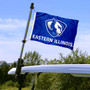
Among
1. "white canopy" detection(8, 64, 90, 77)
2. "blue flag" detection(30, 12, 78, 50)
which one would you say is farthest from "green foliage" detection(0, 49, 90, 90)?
"white canopy" detection(8, 64, 90, 77)

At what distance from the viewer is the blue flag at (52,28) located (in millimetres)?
4859

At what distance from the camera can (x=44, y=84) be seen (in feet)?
40.4

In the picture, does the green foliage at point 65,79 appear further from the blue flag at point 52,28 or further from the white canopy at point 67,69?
the white canopy at point 67,69

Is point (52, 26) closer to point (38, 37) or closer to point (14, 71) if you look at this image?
point (38, 37)

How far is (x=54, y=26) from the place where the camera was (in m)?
4.86

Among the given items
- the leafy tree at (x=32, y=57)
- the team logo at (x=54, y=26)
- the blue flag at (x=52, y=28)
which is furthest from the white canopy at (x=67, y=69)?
the leafy tree at (x=32, y=57)

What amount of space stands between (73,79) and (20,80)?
7.41 metres

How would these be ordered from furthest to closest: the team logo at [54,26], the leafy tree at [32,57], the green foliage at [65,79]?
1. the leafy tree at [32,57]
2. the green foliage at [65,79]
3. the team logo at [54,26]

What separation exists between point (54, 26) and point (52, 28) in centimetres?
7

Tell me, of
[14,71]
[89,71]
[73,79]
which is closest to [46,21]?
[14,71]

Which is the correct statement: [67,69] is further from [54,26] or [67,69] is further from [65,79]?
A: [65,79]

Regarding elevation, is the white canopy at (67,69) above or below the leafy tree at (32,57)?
below

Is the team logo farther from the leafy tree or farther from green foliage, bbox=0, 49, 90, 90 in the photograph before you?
the leafy tree

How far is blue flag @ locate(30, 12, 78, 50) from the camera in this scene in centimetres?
486
